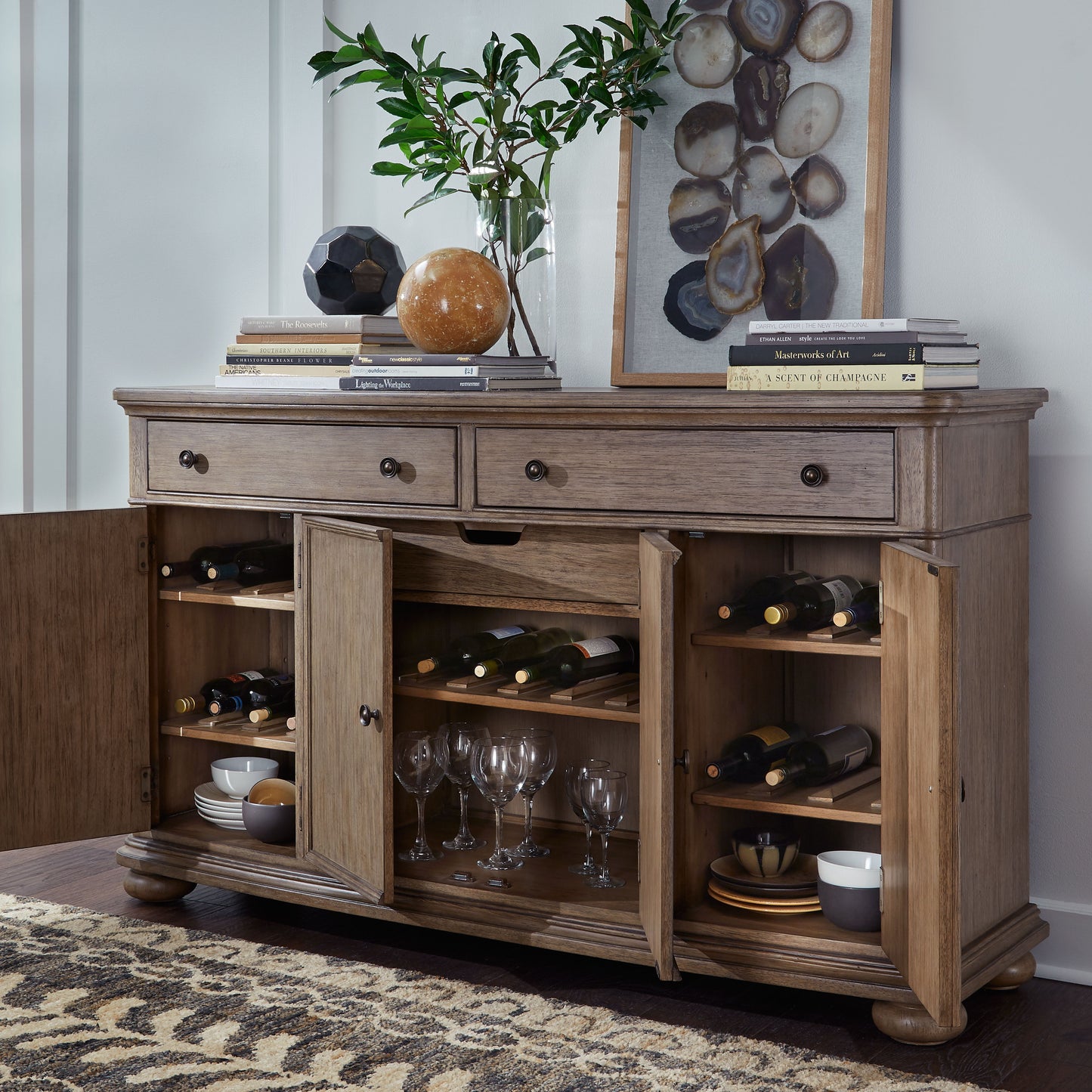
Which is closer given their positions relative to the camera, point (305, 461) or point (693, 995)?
point (693, 995)

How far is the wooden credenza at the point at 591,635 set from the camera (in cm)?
206

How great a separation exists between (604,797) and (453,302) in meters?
0.92

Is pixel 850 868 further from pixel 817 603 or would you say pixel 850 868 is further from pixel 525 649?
pixel 525 649

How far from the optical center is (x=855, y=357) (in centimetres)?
211

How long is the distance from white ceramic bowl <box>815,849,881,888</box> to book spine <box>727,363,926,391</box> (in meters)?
0.75

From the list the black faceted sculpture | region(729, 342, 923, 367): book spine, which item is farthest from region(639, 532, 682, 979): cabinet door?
the black faceted sculpture

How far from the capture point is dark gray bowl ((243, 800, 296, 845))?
271 cm

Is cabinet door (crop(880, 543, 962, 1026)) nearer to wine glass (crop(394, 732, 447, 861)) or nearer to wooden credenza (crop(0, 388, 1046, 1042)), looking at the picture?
wooden credenza (crop(0, 388, 1046, 1042))

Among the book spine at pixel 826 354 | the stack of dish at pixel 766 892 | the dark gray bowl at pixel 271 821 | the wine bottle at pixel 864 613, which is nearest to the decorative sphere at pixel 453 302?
the book spine at pixel 826 354

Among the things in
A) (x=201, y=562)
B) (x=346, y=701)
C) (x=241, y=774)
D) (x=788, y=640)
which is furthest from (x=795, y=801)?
(x=201, y=562)

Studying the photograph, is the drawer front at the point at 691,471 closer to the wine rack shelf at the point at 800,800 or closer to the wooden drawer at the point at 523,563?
the wooden drawer at the point at 523,563

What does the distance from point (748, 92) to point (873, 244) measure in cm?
39

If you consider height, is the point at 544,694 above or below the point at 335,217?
below

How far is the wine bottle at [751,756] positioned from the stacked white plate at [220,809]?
103cm
